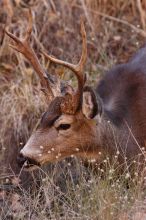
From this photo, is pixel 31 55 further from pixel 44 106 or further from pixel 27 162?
pixel 44 106

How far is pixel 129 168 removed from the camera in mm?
7074

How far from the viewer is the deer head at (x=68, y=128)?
6859 millimetres

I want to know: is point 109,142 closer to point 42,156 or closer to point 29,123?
point 42,156

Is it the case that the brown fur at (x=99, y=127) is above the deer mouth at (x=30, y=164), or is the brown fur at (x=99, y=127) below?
above

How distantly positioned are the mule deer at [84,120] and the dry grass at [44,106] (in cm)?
24

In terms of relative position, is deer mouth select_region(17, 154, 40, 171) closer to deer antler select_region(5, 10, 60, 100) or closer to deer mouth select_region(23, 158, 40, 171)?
deer mouth select_region(23, 158, 40, 171)

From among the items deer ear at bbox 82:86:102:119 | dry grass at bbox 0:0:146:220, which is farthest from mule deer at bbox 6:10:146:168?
dry grass at bbox 0:0:146:220

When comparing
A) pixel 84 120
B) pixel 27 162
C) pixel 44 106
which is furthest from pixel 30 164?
pixel 44 106

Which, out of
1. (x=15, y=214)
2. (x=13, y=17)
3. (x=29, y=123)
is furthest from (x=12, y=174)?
(x=13, y=17)

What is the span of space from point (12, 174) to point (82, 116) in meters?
1.73

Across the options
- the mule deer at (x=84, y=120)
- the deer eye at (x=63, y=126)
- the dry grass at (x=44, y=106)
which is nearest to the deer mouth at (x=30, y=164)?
the mule deer at (x=84, y=120)

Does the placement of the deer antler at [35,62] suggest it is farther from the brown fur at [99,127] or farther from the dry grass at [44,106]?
the dry grass at [44,106]

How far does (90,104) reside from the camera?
22.7ft

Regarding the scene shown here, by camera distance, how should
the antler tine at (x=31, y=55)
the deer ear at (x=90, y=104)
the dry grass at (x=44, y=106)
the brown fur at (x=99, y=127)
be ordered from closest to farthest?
the dry grass at (x=44, y=106) < the deer ear at (x=90, y=104) < the brown fur at (x=99, y=127) < the antler tine at (x=31, y=55)
